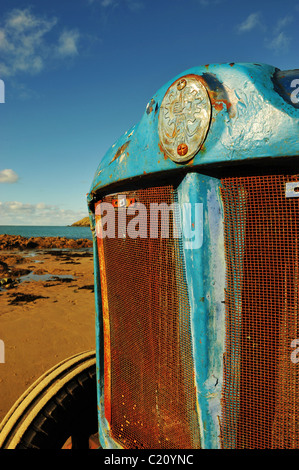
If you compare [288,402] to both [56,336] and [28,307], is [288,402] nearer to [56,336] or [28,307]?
[56,336]

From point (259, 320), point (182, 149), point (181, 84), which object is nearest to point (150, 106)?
point (181, 84)

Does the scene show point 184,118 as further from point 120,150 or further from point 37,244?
point 37,244

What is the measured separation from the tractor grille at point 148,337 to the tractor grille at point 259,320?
18 centimetres

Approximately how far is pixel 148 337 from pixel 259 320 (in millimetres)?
542

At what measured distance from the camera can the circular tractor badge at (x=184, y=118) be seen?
893 mm

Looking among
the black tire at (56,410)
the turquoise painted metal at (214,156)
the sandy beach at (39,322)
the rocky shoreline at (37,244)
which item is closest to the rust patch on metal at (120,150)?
the turquoise painted metal at (214,156)

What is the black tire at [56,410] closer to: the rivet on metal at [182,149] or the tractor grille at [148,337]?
the tractor grille at [148,337]

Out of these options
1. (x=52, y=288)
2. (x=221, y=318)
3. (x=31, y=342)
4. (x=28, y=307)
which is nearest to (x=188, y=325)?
(x=221, y=318)

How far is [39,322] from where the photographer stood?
6293mm

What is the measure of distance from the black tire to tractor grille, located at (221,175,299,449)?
133cm
